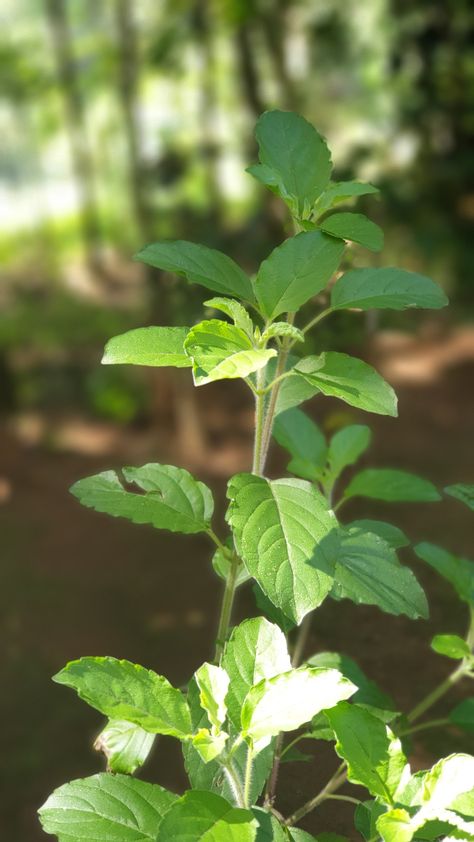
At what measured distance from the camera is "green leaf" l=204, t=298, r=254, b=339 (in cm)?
58

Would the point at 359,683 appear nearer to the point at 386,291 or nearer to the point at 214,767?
the point at 214,767

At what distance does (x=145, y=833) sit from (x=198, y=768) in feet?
0.18

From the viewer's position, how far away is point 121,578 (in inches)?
105

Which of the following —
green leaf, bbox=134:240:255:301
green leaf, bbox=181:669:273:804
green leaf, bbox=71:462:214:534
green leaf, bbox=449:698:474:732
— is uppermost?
green leaf, bbox=134:240:255:301

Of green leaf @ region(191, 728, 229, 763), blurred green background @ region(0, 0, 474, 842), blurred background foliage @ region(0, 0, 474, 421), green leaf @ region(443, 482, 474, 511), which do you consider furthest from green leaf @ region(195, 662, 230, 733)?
blurred background foliage @ region(0, 0, 474, 421)

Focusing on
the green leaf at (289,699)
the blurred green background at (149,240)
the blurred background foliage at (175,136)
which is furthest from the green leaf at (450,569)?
the blurred background foliage at (175,136)

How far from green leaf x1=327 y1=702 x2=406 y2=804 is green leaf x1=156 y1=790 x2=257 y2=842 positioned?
66 mm

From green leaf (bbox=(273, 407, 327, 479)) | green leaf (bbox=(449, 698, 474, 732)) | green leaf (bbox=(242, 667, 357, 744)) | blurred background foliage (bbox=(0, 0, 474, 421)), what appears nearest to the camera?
green leaf (bbox=(242, 667, 357, 744))

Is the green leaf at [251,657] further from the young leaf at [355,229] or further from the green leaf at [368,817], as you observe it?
the young leaf at [355,229]

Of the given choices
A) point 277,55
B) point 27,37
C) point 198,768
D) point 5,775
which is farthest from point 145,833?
point 27,37

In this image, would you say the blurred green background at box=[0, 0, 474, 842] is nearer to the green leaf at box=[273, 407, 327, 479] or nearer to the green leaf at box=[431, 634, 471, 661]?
the green leaf at box=[273, 407, 327, 479]

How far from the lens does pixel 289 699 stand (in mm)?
509

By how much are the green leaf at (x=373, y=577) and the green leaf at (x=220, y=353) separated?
132mm

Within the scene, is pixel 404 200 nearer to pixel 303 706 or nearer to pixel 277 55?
pixel 277 55
